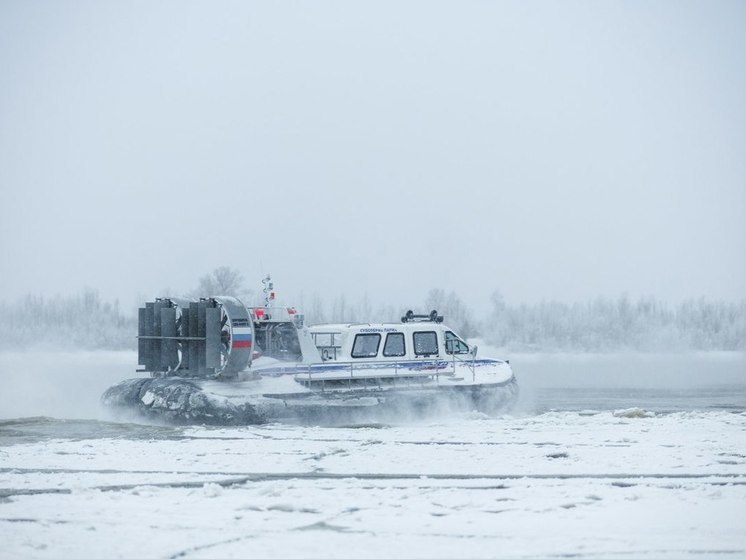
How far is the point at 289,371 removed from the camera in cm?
1593

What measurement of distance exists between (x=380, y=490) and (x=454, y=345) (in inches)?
375

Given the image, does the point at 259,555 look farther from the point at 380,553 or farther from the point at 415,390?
the point at 415,390

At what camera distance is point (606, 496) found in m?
8.11

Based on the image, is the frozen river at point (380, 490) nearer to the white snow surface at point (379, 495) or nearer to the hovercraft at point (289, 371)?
the white snow surface at point (379, 495)

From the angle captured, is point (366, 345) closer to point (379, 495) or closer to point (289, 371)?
point (289, 371)

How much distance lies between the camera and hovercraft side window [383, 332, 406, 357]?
56.0 feet

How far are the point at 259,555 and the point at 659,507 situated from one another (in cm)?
348

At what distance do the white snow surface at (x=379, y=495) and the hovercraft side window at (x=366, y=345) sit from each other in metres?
3.70

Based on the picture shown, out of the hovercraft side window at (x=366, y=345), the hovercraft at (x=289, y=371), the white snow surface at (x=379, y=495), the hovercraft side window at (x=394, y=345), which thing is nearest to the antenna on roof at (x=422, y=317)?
the hovercraft at (x=289, y=371)

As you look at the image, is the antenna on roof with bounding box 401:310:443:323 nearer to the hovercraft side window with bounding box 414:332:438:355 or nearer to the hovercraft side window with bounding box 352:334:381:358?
the hovercraft side window with bounding box 414:332:438:355

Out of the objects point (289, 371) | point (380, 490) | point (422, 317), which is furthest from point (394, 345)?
point (380, 490)

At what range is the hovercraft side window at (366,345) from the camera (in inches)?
669

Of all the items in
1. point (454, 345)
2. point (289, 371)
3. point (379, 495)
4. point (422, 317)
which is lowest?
point (379, 495)

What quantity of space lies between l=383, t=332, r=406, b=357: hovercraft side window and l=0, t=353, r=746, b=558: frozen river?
6.64 ft
